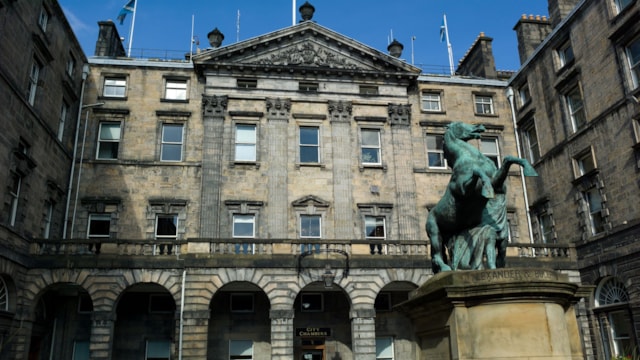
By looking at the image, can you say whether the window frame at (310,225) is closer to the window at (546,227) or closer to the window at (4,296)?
the window at (546,227)

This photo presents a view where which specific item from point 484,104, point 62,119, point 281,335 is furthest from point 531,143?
point 62,119

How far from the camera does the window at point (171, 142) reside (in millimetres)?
29438

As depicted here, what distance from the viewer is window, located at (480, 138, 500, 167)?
107 feet

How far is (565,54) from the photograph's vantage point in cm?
2855

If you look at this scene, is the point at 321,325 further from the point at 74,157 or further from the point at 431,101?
the point at 74,157

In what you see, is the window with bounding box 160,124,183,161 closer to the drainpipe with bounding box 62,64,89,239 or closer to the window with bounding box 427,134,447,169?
the drainpipe with bounding box 62,64,89,239

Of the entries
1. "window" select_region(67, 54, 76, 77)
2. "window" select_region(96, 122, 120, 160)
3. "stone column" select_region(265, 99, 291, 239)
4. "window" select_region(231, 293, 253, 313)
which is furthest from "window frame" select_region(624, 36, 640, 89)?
"window" select_region(67, 54, 76, 77)

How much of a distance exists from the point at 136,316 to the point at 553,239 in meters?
22.1

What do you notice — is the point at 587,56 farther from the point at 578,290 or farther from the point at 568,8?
the point at 578,290

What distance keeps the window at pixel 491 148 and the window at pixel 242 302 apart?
16483mm

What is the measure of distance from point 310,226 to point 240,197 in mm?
4053

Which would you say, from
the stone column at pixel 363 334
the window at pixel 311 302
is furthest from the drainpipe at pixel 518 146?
the window at pixel 311 302

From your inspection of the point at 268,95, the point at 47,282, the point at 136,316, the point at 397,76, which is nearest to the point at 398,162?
the point at 397,76

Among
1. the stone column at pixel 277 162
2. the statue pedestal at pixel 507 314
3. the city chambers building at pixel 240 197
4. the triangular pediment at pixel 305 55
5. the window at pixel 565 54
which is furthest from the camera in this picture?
the triangular pediment at pixel 305 55
